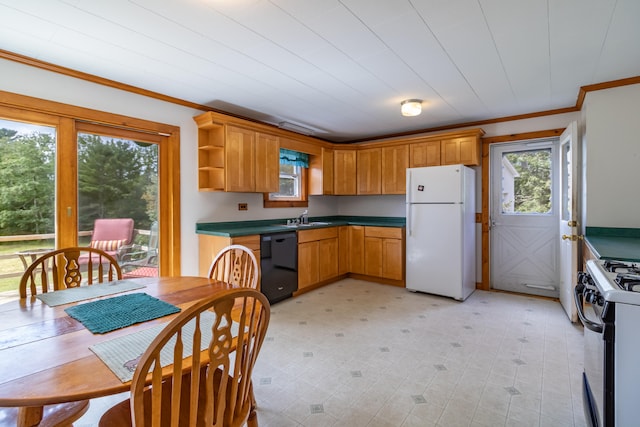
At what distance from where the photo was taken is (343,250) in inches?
Answer: 191

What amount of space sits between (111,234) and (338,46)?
271 cm

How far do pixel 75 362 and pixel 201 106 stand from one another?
3.09 metres

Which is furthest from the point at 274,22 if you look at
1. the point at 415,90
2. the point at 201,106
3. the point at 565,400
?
the point at 565,400

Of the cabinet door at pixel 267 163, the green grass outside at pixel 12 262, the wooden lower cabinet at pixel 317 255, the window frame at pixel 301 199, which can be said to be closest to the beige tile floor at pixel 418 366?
the wooden lower cabinet at pixel 317 255

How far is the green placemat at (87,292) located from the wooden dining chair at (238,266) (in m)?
0.45

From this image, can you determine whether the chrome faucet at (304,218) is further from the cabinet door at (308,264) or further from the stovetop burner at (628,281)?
the stovetop burner at (628,281)

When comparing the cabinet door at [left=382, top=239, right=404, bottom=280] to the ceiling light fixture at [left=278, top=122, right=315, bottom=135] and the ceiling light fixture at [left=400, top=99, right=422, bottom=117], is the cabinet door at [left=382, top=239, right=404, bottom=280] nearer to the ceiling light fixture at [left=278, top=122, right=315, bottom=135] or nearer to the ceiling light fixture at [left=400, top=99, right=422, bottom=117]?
the ceiling light fixture at [left=400, top=99, right=422, bottom=117]

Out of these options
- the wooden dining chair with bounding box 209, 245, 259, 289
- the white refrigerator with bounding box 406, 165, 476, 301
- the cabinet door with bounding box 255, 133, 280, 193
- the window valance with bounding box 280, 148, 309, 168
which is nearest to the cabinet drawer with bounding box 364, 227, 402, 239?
the white refrigerator with bounding box 406, 165, 476, 301

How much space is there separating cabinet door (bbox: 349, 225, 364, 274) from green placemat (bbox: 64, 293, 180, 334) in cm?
351

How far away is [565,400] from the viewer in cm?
193

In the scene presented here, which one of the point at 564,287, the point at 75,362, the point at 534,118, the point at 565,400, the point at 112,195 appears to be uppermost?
the point at 534,118

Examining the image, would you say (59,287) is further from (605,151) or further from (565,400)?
(605,151)

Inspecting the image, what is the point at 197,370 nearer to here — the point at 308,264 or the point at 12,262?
the point at 12,262

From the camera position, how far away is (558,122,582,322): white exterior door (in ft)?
9.90
